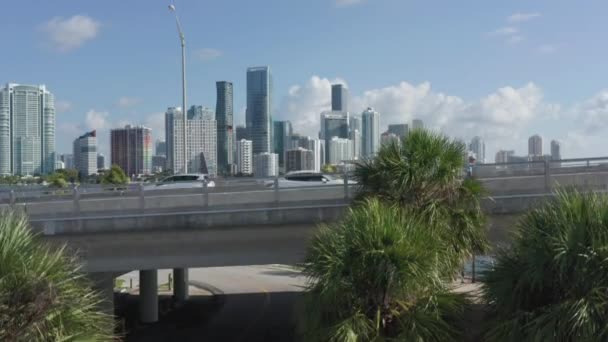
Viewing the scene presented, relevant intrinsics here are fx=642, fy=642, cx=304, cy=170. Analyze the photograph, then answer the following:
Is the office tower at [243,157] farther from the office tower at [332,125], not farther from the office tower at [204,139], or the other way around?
the office tower at [332,125]

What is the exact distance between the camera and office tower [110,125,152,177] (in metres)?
101

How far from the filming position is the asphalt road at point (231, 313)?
923 inches

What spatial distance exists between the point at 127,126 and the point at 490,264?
98941 mm

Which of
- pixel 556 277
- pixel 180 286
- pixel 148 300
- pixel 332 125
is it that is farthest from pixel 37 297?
pixel 332 125

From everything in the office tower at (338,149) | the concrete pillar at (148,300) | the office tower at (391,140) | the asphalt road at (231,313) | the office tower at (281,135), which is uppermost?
the office tower at (281,135)

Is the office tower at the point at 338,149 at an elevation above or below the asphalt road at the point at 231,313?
above

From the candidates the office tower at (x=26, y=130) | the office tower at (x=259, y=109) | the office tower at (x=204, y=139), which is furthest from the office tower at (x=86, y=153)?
the office tower at (x=204, y=139)

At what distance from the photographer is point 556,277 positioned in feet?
28.3

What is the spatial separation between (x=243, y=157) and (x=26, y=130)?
1784 inches

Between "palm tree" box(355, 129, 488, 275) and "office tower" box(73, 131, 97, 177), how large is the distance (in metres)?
102

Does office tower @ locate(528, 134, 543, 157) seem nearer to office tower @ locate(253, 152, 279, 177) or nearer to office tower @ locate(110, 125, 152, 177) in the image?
office tower @ locate(253, 152, 279, 177)

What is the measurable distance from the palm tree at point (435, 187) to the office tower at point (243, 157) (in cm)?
8131

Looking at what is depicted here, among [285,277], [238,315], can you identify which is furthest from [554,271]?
[285,277]

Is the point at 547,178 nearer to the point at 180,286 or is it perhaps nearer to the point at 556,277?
the point at 556,277
